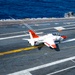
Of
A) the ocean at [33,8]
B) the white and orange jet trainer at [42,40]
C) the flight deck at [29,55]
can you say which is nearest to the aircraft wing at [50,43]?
the white and orange jet trainer at [42,40]

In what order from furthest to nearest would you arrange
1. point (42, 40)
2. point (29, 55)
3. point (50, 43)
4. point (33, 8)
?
point (33, 8)
point (42, 40)
point (50, 43)
point (29, 55)

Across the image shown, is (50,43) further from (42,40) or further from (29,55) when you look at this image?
(29,55)

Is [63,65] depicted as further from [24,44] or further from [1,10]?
[1,10]

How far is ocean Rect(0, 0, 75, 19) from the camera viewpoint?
11894 centimetres

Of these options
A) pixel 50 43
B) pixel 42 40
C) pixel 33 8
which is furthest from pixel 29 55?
pixel 33 8

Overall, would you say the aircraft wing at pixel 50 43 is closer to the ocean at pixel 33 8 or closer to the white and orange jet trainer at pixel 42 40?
the white and orange jet trainer at pixel 42 40

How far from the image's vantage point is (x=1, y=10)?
12069 cm

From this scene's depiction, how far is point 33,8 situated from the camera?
5364 inches

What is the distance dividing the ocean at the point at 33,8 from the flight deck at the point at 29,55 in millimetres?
55169

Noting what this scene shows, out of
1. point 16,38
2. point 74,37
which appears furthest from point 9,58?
point 74,37

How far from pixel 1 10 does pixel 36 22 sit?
58802 millimetres

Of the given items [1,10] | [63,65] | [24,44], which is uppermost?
[1,10]

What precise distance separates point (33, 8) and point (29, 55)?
95887 millimetres

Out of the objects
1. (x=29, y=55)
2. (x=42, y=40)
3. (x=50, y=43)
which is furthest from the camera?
(x=42, y=40)
